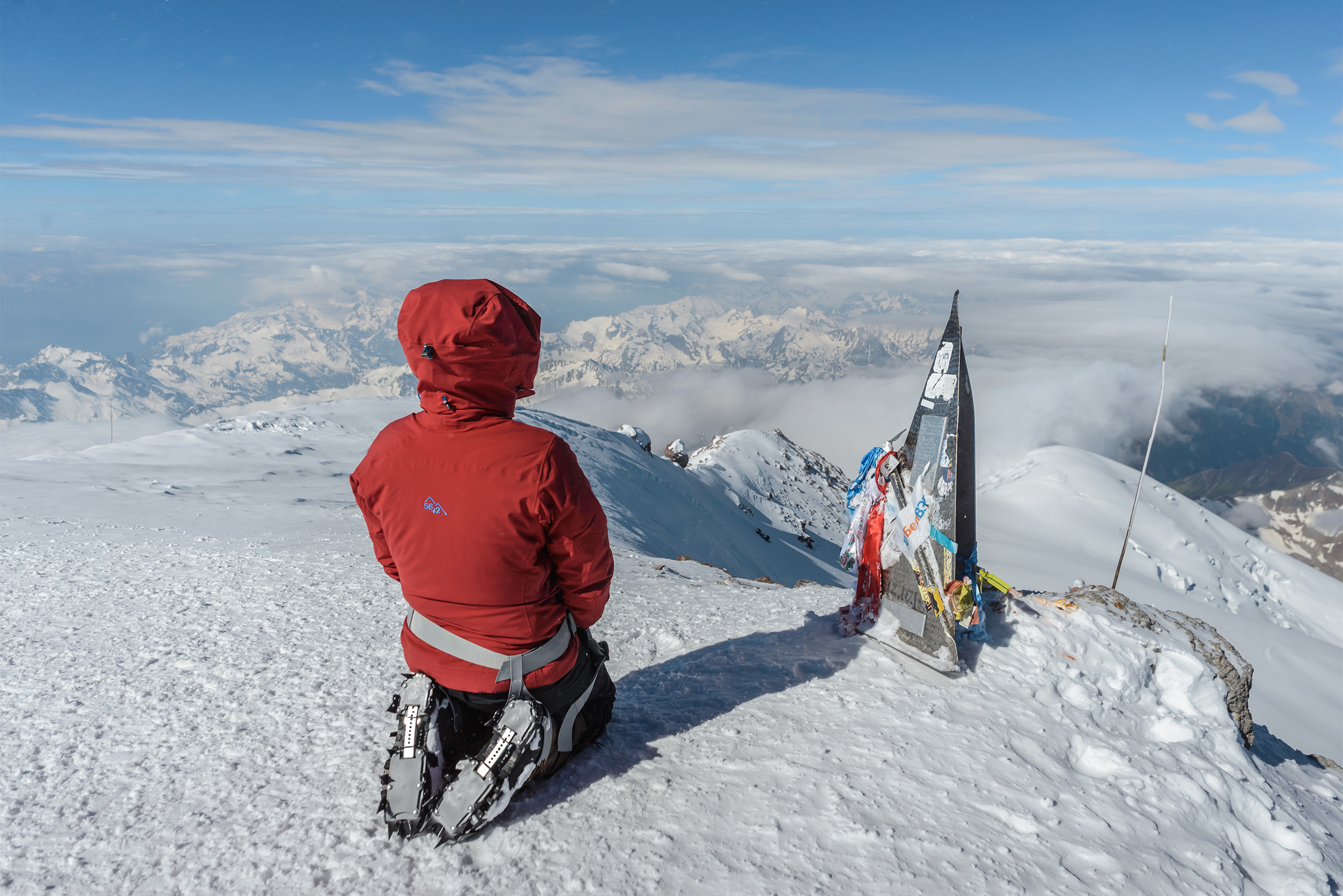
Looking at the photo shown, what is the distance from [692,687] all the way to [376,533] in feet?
8.36

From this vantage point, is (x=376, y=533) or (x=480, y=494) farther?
(x=376, y=533)

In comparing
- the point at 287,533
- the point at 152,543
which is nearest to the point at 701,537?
the point at 287,533

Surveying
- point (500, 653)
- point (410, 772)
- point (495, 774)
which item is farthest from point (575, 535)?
point (410, 772)

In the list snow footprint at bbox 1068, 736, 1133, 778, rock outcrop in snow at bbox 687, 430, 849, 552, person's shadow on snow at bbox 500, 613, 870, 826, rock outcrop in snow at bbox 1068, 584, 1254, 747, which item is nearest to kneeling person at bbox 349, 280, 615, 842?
person's shadow on snow at bbox 500, 613, 870, 826

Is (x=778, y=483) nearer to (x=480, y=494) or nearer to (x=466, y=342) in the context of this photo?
(x=480, y=494)

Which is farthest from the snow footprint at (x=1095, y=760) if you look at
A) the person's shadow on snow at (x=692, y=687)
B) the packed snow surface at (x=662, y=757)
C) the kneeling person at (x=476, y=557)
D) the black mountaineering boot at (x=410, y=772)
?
the black mountaineering boot at (x=410, y=772)

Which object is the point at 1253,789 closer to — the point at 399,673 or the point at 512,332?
the point at 512,332

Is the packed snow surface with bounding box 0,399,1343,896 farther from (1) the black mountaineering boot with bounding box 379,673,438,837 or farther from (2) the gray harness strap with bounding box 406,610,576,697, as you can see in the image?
(2) the gray harness strap with bounding box 406,610,576,697

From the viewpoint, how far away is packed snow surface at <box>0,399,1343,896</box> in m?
2.92

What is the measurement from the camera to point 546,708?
3.23 m

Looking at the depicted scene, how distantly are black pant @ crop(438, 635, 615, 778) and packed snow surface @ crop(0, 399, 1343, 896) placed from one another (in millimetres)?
169

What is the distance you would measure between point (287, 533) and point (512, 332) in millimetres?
7445

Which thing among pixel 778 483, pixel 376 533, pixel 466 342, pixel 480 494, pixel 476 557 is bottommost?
pixel 778 483

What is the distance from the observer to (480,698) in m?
3.21
